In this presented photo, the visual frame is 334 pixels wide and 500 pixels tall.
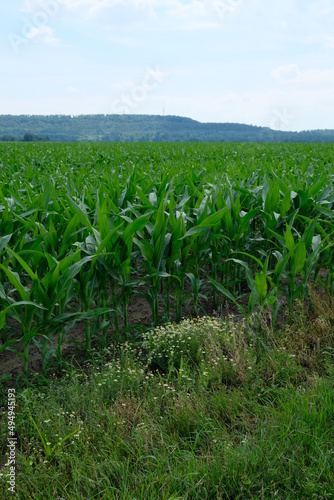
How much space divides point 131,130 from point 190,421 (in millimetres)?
98922

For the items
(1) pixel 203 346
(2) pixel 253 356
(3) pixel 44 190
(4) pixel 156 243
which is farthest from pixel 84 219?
(2) pixel 253 356

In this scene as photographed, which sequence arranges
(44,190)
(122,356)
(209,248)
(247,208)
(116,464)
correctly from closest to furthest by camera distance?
1. (116,464)
2. (122,356)
3. (209,248)
4. (44,190)
5. (247,208)

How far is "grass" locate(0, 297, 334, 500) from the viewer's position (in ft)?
7.71

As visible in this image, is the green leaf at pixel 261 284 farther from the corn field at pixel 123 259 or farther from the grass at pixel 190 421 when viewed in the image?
the grass at pixel 190 421

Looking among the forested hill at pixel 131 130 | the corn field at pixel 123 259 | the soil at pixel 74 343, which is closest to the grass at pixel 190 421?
the soil at pixel 74 343

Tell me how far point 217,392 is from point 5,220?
7.13 feet

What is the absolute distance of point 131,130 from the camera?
98438 mm

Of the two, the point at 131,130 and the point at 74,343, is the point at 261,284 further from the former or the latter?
the point at 131,130

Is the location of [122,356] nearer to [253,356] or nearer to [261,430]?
[253,356]

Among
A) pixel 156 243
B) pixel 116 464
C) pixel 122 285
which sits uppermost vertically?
pixel 156 243

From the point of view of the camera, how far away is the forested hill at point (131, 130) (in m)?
90.2

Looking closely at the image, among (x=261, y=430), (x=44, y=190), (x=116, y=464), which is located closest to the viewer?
(x=116, y=464)

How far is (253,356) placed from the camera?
11.3 ft

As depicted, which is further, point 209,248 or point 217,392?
point 209,248
